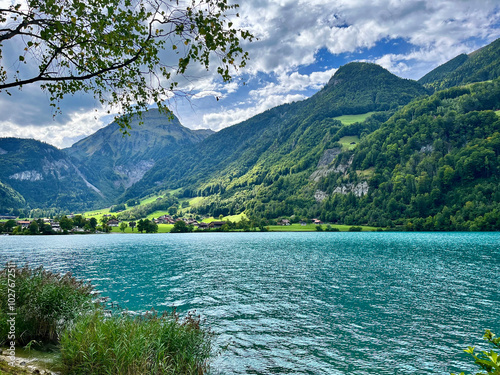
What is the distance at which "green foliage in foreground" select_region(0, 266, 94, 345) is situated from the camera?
13.5 meters

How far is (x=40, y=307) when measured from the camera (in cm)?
1444

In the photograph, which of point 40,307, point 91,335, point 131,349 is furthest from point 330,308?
point 40,307

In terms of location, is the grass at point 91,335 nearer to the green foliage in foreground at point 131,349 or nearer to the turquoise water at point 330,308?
the green foliage in foreground at point 131,349

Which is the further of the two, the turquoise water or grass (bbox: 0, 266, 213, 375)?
the turquoise water

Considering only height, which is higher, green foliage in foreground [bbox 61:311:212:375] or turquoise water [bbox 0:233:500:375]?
green foliage in foreground [bbox 61:311:212:375]

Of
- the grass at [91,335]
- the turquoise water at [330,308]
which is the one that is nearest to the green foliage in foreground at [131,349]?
the grass at [91,335]

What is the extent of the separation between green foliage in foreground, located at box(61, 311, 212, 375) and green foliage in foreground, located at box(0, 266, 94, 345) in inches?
98.9

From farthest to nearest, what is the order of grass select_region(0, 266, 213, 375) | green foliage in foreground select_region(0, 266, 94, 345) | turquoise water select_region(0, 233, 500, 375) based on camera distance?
turquoise water select_region(0, 233, 500, 375) < green foliage in foreground select_region(0, 266, 94, 345) < grass select_region(0, 266, 213, 375)

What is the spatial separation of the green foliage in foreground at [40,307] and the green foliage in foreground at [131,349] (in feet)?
8.24

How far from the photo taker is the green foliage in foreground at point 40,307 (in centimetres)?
1350

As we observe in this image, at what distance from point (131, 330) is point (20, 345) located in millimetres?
5936

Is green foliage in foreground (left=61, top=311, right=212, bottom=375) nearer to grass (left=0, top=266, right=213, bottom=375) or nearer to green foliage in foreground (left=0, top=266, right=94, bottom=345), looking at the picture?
grass (left=0, top=266, right=213, bottom=375)

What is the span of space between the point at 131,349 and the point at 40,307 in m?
7.46

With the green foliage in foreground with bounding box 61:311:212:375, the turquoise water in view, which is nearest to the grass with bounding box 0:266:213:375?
the green foliage in foreground with bounding box 61:311:212:375
